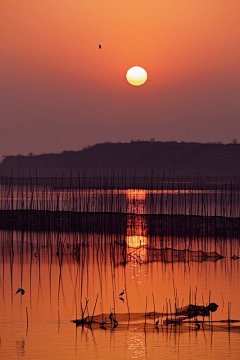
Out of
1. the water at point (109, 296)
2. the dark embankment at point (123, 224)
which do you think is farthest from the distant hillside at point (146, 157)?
the water at point (109, 296)

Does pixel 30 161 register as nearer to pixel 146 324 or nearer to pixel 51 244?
pixel 51 244

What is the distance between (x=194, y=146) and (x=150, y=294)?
93.6 metres

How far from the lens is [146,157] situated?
320ft

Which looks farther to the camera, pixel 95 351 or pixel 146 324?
Answer: pixel 146 324

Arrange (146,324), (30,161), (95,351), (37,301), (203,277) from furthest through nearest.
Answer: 1. (30,161)
2. (203,277)
3. (37,301)
4. (146,324)
5. (95,351)

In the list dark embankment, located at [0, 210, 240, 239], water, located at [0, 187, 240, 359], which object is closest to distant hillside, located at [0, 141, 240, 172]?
dark embankment, located at [0, 210, 240, 239]

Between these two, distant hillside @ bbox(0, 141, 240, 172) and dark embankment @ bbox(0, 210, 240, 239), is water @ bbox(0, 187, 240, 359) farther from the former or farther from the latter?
distant hillside @ bbox(0, 141, 240, 172)

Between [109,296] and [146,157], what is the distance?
90.6m

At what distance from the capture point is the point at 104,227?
1452 cm

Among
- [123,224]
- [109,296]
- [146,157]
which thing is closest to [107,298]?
[109,296]

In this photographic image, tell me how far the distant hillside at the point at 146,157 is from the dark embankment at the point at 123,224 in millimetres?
74797

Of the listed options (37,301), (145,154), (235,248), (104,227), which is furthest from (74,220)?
(145,154)

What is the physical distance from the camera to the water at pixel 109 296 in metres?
5.11

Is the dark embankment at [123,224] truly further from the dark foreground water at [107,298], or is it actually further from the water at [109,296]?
the dark foreground water at [107,298]
